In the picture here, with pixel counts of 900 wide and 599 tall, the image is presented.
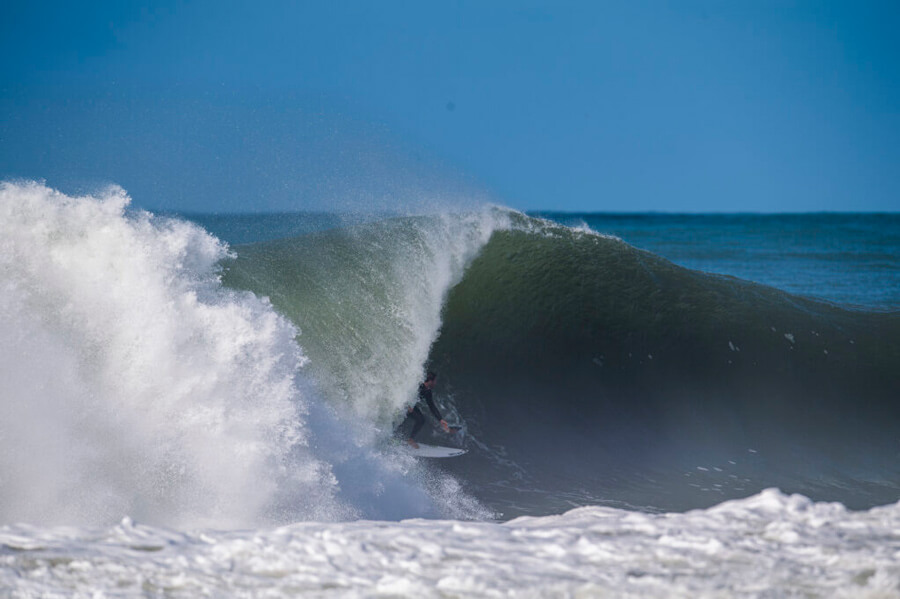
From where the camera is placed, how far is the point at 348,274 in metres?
9.55

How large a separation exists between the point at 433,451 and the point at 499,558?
15.0 feet

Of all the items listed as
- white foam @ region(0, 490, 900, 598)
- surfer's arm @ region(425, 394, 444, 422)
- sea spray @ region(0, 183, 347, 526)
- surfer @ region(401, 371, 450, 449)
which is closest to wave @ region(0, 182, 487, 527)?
sea spray @ region(0, 183, 347, 526)

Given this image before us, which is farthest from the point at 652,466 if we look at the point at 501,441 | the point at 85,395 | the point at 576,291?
the point at 85,395

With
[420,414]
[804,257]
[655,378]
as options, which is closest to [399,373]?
[420,414]

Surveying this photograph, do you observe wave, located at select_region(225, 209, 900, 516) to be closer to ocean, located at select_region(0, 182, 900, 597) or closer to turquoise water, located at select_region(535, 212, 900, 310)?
ocean, located at select_region(0, 182, 900, 597)

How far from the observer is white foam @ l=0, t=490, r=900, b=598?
2521mm

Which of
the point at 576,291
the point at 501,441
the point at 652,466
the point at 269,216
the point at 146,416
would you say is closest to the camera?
the point at 146,416

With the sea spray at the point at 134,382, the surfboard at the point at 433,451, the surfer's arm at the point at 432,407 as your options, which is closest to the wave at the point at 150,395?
the sea spray at the point at 134,382

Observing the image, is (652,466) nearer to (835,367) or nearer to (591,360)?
(591,360)

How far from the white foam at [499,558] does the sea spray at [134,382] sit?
73.0 inches

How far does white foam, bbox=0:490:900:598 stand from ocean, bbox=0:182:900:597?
0.01 m

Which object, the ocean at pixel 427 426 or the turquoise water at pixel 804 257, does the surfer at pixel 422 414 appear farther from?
the turquoise water at pixel 804 257

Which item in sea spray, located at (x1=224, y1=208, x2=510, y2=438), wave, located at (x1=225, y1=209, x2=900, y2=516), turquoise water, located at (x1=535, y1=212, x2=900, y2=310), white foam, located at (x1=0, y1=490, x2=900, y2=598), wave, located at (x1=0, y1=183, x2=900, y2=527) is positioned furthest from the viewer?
turquoise water, located at (x1=535, y1=212, x2=900, y2=310)

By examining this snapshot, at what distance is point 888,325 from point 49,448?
1107 centimetres
